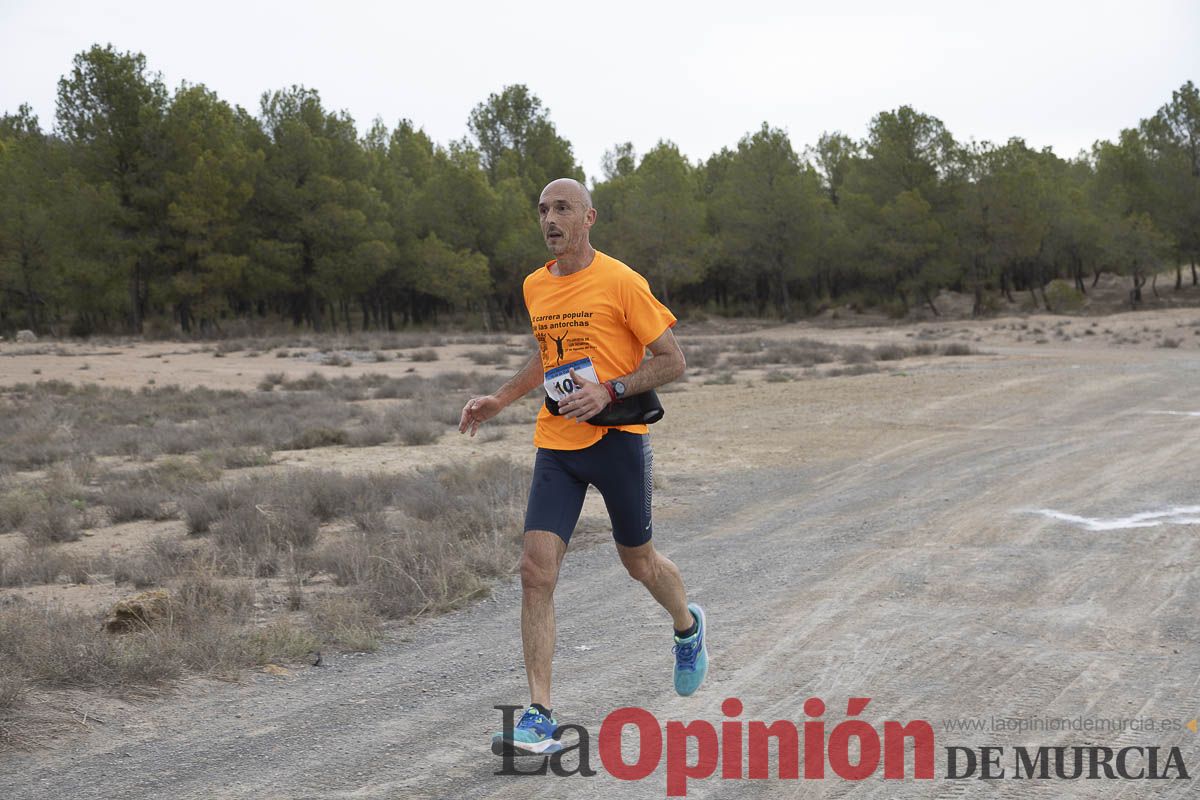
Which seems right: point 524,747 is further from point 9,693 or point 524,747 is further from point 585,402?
point 9,693

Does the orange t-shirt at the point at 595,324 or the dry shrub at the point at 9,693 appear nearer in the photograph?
the orange t-shirt at the point at 595,324

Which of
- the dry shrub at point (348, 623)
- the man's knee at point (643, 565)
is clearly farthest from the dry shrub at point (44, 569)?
the man's knee at point (643, 565)

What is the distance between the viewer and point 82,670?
5219 mm

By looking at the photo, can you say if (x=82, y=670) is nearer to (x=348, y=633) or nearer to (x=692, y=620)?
(x=348, y=633)

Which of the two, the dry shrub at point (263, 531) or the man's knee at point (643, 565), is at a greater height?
the man's knee at point (643, 565)

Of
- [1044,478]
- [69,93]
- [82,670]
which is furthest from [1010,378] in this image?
[69,93]

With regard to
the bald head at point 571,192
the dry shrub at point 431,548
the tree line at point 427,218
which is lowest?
the dry shrub at point 431,548

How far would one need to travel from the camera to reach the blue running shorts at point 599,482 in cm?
430

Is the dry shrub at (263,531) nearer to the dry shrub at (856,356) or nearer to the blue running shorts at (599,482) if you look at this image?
the blue running shorts at (599,482)

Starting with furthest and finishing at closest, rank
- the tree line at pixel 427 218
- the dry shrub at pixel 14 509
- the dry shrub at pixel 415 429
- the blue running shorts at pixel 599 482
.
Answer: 1. the tree line at pixel 427 218
2. the dry shrub at pixel 415 429
3. the dry shrub at pixel 14 509
4. the blue running shorts at pixel 599 482

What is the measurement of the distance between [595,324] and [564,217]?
444 mm

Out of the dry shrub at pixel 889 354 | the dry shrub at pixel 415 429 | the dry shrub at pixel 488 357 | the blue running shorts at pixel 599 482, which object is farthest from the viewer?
the dry shrub at pixel 488 357

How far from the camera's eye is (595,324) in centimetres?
428

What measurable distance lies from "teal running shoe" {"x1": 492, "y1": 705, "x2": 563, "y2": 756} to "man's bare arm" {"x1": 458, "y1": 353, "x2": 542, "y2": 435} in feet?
4.18
